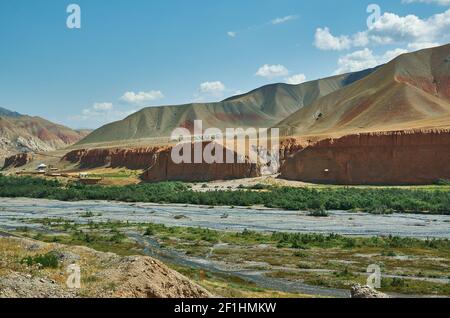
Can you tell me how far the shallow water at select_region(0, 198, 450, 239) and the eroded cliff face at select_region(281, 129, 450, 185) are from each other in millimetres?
22163

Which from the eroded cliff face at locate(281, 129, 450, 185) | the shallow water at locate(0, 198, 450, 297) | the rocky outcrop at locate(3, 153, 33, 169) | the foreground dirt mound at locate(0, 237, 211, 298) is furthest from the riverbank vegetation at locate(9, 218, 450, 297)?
the rocky outcrop at locate(3, 153, 33, 169)

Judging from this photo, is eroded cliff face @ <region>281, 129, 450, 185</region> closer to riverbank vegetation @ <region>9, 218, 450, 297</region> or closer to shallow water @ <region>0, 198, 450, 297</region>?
shallow water @ <region>0, 198, 450, 297</region>

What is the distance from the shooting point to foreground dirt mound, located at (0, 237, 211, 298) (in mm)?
13047

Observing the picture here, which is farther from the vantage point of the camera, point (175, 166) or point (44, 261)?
point (175, 166)

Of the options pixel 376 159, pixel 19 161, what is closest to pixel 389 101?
pixel 376 159

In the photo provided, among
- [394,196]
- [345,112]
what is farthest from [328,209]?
[345,112]

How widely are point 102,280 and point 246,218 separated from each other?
32.1 m

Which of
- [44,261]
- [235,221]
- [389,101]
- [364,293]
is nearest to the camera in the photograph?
[364,293]

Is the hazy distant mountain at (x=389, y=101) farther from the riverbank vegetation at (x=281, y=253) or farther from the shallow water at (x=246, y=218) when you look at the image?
the riverbank vegetation at (x=281, y=253)

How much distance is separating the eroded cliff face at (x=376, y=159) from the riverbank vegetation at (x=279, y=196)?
7501 mm

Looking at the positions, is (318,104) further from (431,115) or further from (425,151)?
(425,151)

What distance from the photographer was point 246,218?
46.3m

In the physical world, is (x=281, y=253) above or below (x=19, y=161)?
below

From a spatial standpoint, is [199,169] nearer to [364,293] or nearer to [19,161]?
[364,293]
